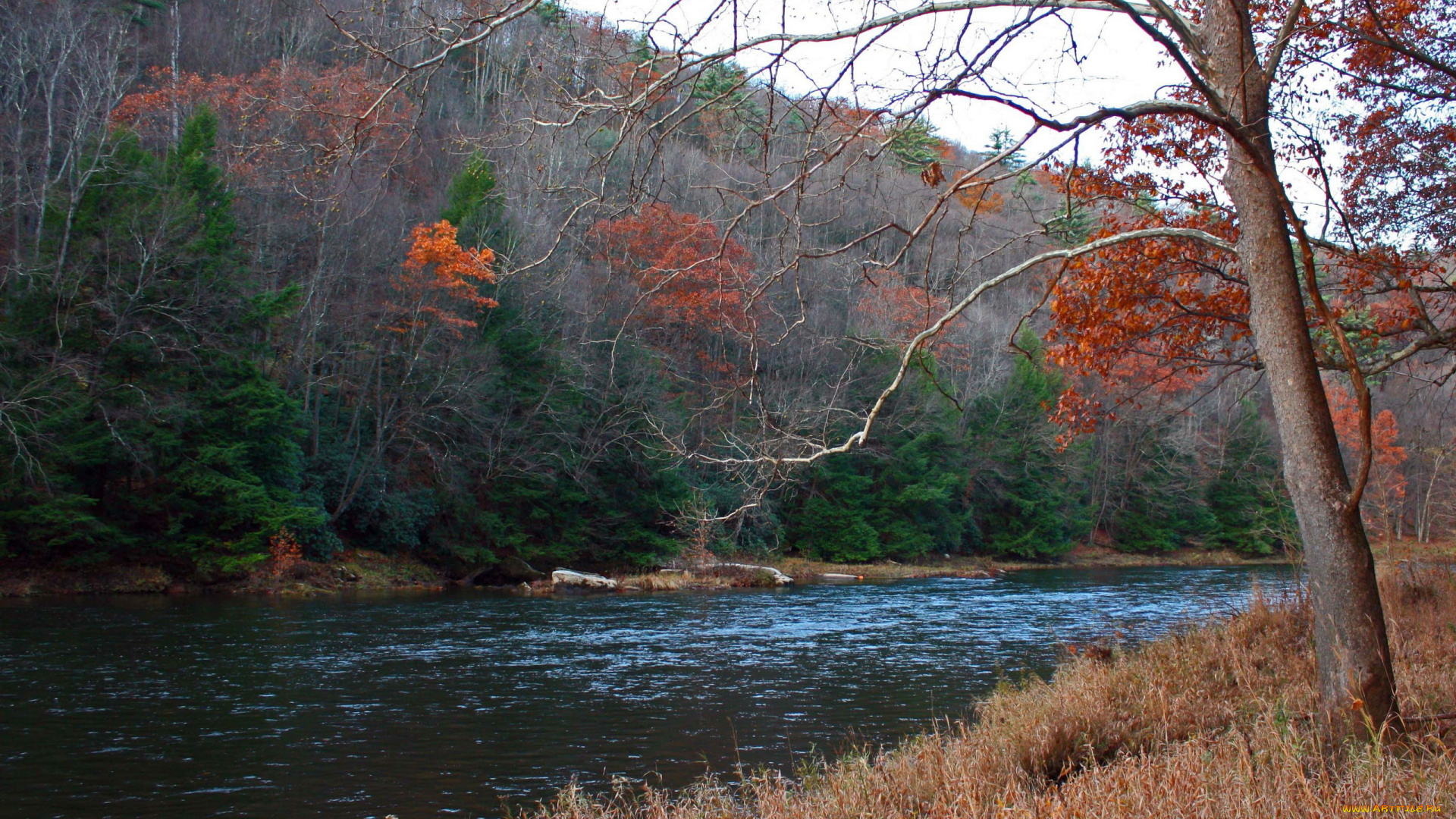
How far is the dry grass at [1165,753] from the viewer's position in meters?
4.22

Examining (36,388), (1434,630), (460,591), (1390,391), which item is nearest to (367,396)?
(460,591)

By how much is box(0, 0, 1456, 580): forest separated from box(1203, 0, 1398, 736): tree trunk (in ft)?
4.50

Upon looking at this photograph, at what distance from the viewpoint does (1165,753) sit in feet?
17.9

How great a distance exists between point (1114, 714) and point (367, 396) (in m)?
30.2

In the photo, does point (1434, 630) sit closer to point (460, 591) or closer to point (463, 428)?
point (460, 591)

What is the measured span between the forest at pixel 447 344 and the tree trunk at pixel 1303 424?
54.0 inches

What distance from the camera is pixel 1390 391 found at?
51062mm

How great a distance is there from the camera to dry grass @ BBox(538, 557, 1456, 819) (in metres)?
4.22

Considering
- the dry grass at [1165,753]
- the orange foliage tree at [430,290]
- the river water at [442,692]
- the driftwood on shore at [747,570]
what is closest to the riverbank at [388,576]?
the driftwood on shore at [747,570]

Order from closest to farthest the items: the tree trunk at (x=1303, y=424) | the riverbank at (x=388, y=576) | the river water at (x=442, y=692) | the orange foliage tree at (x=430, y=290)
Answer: the tree trunk at (x=1303, y=424), the river water at (x=442, y=692), the riverbank at (x=388, y=576), the orange foliage tree at (x=430, y=290)

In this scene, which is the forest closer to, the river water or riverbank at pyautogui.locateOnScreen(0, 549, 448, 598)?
riverbank at pyautogui.locateOnScreen(0, 549, 448, 598)

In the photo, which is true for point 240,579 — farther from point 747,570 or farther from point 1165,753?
point 1165,753

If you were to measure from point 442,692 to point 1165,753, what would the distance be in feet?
32.7

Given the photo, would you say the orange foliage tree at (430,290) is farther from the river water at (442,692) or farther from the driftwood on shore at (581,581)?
the river water at (442,692)
